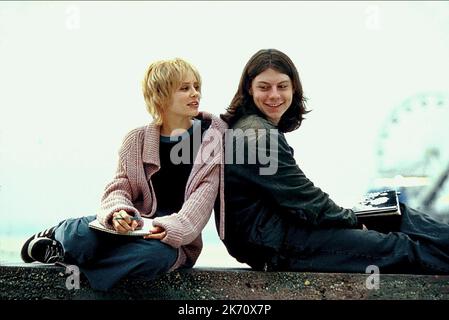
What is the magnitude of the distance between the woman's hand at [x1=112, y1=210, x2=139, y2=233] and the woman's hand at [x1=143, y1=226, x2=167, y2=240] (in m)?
0.05

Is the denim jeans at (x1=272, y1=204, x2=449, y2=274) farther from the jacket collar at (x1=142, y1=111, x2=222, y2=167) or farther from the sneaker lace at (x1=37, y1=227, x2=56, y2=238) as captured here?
the sneaker lace at (x1=37, y1=227, x2=56, y2=238)

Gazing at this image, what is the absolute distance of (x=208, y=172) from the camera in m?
1.71

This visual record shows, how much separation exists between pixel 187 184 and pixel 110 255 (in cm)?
28

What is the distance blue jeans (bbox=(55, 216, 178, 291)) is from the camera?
61.2 inches

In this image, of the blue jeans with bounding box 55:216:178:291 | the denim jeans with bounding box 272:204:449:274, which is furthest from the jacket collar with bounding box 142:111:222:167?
the denim jeans with bounding box 272:204:449:274

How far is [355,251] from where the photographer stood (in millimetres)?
1705

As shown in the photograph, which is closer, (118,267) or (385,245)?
(118,267)

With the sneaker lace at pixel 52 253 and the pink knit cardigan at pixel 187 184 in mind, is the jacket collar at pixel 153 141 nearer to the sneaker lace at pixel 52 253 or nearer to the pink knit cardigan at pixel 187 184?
the pink knit cardigan at pixel 187 184

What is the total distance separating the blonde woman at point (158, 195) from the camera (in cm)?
157

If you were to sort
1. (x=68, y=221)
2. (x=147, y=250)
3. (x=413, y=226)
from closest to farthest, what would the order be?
1. (x=147, y=250)
2. (x=68, y=221)
3. (x=413, y=226)

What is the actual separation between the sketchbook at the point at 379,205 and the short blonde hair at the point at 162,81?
57 cm

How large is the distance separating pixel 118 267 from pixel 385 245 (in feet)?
2.33
